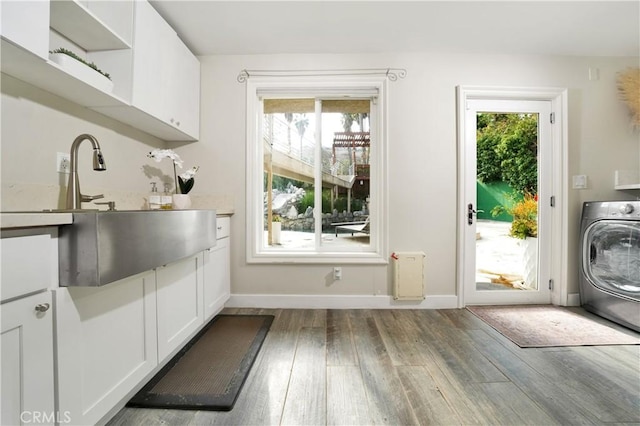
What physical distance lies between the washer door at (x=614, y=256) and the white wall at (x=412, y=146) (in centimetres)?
21

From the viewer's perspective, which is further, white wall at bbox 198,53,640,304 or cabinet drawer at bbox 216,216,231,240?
white wall at bbox 198,53,640,304

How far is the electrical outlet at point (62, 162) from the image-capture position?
1.48 m

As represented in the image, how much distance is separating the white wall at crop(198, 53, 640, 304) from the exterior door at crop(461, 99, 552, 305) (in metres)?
0.16

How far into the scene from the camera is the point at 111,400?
1.13 meters

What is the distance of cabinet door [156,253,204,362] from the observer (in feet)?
4.78

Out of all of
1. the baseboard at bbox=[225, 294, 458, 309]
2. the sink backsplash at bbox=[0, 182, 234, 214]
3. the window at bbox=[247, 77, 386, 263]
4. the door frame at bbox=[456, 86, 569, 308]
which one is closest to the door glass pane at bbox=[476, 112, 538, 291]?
the door frame at bbox=[456, 86, 569, 308]

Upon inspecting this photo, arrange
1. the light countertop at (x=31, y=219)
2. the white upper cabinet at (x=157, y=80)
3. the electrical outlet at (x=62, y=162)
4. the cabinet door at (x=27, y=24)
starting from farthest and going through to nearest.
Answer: the white upper cabinet at (x=157, y=80)
the electrical outlet at (x=62, y=162)
the cabinet door at (x=27, y=24)
the light countertop at (x=31, y=219)

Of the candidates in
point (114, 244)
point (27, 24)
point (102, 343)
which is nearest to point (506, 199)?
point (114, 244)

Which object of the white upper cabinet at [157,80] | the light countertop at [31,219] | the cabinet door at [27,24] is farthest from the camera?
the white upper cabinet at [157,80]

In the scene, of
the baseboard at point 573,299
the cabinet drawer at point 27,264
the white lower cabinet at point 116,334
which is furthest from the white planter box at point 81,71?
the baseboard at point 573,299

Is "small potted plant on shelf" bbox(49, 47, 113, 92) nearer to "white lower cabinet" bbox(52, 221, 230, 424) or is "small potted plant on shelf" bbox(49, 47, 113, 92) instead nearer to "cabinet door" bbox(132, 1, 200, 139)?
"cabinet door" bbox(132, 1, 200, 139)

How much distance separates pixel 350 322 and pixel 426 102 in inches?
83.3

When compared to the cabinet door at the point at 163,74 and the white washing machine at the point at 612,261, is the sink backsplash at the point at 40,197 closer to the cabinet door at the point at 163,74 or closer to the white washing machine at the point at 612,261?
the cabinet door at the point at 163,74

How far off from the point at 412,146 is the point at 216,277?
2109 millimetres
